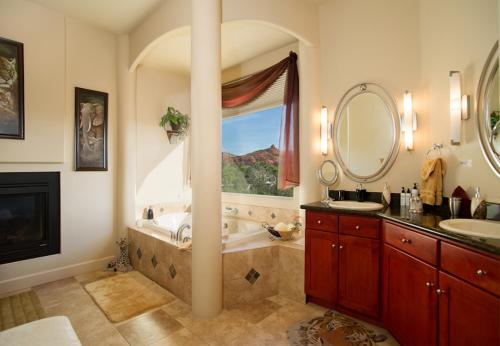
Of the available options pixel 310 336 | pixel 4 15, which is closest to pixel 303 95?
pixel 310 336

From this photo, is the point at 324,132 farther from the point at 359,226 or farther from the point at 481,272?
the point at 481,272

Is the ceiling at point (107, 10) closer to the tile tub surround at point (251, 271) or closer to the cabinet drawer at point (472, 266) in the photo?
the tile tub surround at point (251, 271)

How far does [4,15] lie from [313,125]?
3327mm

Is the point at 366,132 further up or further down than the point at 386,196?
further up

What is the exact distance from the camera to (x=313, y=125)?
283 centimetres

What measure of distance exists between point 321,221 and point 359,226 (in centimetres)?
32

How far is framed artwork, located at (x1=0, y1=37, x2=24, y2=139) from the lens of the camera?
2.59 meters

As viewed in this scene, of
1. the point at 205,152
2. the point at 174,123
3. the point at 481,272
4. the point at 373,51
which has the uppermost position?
the point at 373,51

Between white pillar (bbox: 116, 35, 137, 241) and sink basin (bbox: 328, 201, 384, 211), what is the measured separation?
2540 millimetres

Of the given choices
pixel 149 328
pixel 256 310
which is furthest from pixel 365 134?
pixel 149 328

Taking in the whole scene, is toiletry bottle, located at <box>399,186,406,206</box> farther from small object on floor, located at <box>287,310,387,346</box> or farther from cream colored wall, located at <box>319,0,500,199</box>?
small object on floor, located at <box>287,310,387,346</box>

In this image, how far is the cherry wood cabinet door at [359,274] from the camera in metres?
2.00

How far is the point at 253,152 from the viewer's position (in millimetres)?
3758

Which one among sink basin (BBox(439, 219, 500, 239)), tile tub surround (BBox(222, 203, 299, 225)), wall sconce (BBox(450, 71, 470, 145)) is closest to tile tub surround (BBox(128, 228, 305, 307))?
tile tub surround (BBox(222, 203, 299, 225))
